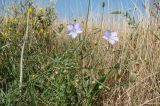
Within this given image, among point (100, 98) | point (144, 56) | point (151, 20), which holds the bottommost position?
point (100, 98)

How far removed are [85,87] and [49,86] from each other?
0.59ft

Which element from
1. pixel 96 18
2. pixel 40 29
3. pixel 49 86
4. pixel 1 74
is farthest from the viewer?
pixel 96 18

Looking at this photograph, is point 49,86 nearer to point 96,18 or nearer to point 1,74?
point 1,74

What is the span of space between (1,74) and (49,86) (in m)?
0.51

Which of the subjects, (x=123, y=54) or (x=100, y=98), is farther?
(x=123, y=54)

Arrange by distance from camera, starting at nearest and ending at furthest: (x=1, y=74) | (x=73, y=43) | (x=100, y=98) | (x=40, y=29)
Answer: (x=100, y=98) → (x=1, y=74) → (x=73, y=43) → (x=40, y=29)

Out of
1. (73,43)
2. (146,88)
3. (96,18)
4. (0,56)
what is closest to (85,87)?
(146,88)

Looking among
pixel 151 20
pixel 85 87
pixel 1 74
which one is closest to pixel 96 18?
pixel 151 20

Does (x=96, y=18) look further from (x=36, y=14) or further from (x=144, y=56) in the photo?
(x=144, y=56)

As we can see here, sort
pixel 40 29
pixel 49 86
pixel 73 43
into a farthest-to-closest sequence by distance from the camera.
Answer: pixel 40 29
pixel 73 43
pixel 49 86

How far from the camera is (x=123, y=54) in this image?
8.57 ft

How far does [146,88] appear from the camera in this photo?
238 cm

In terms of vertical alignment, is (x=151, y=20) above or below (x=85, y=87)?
above

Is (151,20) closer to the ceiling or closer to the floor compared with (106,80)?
closer to the ceiling
